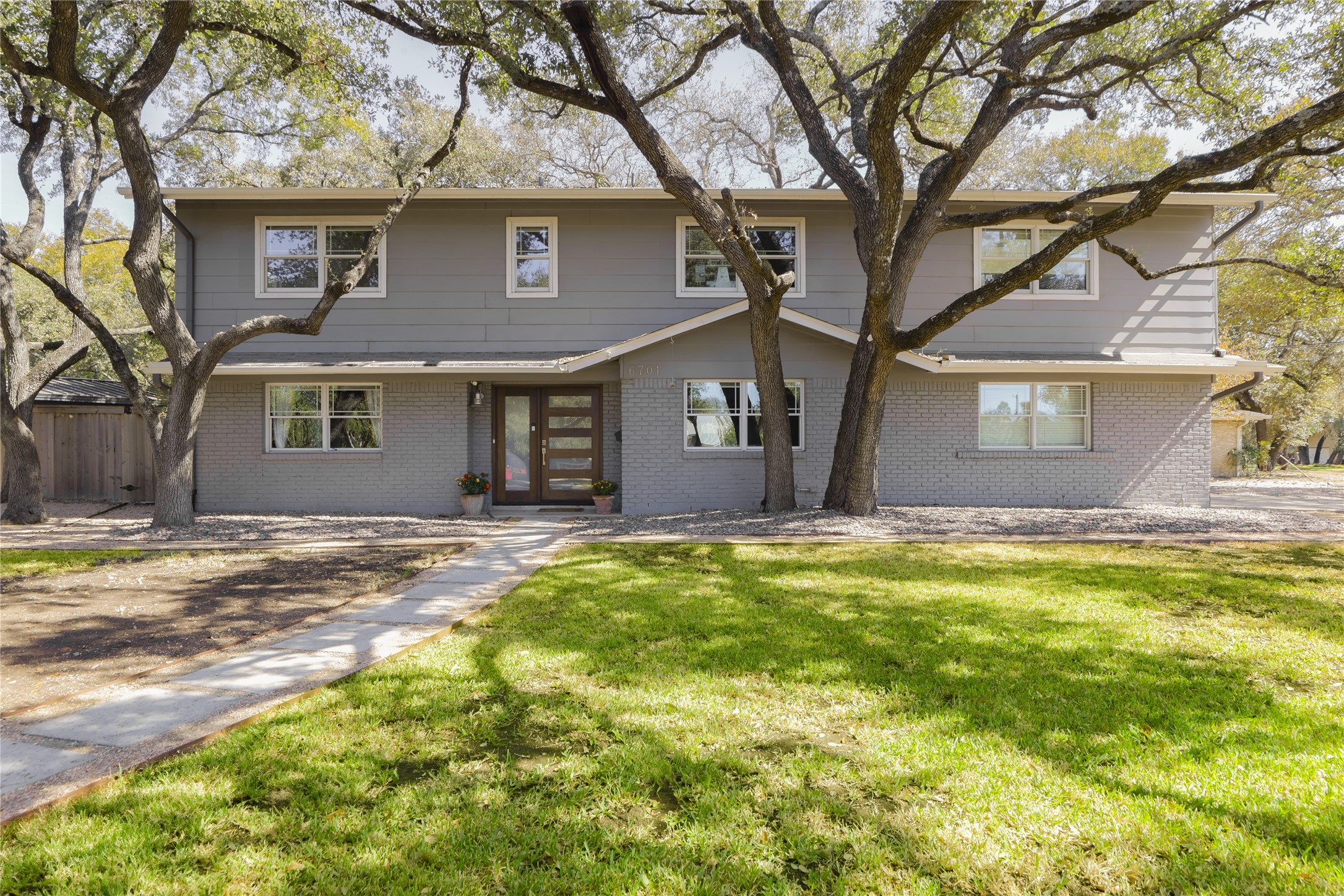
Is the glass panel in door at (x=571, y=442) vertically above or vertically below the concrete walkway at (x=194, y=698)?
above

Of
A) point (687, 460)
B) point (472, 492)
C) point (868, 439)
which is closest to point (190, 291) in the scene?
point (472, 492)

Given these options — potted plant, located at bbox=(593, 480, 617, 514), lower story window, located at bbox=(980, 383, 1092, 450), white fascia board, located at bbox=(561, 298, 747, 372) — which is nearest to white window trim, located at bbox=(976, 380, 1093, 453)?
lower story window, located at bbox=(980, 383, 1092, 450)

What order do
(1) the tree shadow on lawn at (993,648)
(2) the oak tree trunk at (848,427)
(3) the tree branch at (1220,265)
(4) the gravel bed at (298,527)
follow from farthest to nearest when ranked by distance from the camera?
1. (2) the oak tree trunk at (848,427)
2. (4) the gravel bed at (298,527)
3. (3) the tree branch at (1220,265)
4. (1) the tree shadow on lawn at (993,648)

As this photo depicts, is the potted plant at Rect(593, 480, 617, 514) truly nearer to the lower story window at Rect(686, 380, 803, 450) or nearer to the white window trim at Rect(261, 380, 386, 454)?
the lower story window at Rect(686, 380, 803, 450)

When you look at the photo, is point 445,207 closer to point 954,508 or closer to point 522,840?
point 954,508

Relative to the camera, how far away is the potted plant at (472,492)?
12281 mm

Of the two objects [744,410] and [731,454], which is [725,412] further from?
[731,454]

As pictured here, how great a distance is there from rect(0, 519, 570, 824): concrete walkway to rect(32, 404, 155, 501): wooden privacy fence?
11563mm

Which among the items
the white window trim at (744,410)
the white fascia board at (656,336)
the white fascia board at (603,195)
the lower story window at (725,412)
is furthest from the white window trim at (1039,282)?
the white fascia board at (656,336)

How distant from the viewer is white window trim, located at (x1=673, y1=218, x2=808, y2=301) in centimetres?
1286

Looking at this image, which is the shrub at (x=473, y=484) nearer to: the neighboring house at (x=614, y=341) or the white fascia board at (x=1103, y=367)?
the neighboring house at (x=614, y=341)

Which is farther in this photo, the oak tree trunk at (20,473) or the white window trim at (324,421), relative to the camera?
the white window trim at (324,421)

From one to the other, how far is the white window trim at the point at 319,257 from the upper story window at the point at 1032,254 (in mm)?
10911

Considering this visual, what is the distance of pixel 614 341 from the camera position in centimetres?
1282
